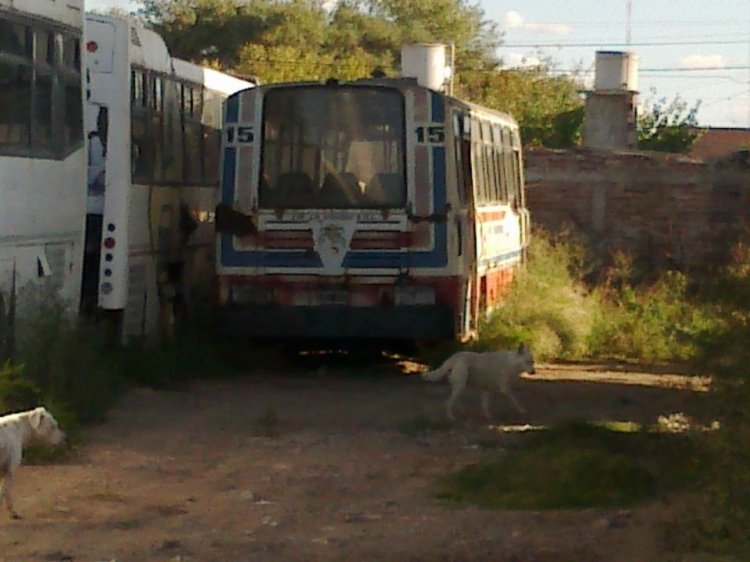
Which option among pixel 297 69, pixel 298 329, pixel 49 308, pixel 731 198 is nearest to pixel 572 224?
pixel 731 198

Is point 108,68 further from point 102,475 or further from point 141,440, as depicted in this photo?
point 102,475

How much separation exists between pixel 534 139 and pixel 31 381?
31.6 metres

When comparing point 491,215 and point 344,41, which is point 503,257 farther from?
point 344,41

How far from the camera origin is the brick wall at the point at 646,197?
28.1 m

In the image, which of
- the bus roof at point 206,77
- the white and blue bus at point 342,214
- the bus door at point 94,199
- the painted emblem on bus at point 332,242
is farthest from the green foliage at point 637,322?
the bus door at point 94,199

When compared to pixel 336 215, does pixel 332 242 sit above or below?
below

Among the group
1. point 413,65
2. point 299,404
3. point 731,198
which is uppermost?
point 413,65

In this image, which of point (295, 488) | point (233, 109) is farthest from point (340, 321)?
point (295, 488)

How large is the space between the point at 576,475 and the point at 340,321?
7066 millimetres

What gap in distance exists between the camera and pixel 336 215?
1711cm

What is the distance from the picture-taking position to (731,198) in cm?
2797

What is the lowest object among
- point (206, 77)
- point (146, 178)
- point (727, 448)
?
point (727, 448)

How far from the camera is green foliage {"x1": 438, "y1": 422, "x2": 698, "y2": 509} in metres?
9.91

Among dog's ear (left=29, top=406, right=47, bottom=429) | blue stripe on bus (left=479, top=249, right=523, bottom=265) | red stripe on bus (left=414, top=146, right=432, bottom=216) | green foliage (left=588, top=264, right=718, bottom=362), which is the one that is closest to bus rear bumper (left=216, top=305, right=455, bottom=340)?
red stripe on bus (left=414, top=146, right=432, bottom=216)
